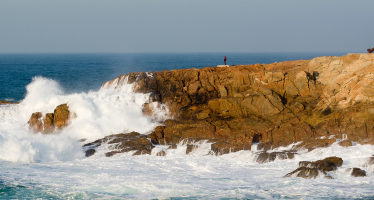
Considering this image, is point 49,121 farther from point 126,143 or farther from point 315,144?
point 315,144

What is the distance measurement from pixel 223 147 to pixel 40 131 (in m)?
14.2

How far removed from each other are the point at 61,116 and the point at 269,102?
16043mm

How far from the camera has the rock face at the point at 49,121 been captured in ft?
95.7

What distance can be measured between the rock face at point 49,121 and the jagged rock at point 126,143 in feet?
13.6

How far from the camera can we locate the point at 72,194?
18516 mm

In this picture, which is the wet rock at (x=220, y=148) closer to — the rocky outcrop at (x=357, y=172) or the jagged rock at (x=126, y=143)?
the jagged rock at (x=126, y=143)

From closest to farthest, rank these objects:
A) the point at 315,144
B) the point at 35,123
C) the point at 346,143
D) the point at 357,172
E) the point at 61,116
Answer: the point at 357,172
the point at 346,143
the point at 315,144
the point at 35,123
the point at 61,116

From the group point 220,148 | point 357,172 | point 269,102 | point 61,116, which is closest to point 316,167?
point 357,172

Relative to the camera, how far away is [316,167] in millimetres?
20625

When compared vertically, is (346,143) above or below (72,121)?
below

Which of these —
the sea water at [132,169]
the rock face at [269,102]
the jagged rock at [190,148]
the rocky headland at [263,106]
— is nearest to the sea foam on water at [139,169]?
the sea water at [132,169]

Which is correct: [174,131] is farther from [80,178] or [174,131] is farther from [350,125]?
[350,125]

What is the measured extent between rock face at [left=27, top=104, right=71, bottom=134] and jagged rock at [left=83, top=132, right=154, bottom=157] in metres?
4.16

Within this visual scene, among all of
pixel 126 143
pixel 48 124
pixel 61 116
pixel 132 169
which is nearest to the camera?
pixel 132 169
